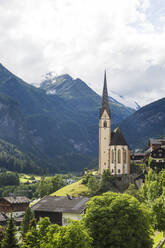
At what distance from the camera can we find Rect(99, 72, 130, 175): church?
12069 centimetres

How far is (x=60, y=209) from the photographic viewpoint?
86.6 m

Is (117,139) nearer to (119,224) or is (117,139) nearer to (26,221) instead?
(26,221)

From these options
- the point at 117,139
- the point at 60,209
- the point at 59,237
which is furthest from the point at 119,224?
the point at 117,139

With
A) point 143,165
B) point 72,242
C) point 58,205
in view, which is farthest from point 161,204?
point 143,165

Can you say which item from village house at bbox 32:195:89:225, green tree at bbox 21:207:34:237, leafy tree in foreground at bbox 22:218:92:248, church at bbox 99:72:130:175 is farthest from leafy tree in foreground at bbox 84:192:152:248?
church at bbox 99:72:130:175

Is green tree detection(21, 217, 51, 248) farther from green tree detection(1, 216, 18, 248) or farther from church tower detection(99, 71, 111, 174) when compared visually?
church tower detection(99, 71, 111, 174)

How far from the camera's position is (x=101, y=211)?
178 feet

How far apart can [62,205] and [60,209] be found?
2.44 metres

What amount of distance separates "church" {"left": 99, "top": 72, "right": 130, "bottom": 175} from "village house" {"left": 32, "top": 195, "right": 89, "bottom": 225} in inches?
1206

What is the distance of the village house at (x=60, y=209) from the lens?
273ft

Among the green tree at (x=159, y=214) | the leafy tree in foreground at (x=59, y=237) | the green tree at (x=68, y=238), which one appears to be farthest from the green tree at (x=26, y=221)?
the green tree at (x=68, y=238)

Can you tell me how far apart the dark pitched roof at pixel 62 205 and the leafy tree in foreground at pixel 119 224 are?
2879 centimetres

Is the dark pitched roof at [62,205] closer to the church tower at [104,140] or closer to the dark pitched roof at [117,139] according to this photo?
the church tower at [104,140]

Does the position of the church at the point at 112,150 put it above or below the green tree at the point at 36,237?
above
